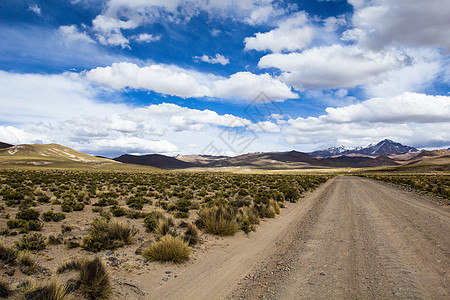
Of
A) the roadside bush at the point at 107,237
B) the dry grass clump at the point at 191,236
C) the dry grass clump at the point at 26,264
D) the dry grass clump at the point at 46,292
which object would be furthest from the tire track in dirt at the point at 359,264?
the dry grass clump at the point at 26,264

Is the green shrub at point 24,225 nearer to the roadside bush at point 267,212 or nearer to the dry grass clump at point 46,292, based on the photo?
the dry grass clump at point 46,292

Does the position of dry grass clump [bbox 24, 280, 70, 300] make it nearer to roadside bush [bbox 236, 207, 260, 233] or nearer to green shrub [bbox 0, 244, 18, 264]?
green shrub [bbox 0, 244, 18, 264]

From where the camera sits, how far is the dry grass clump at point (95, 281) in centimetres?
448

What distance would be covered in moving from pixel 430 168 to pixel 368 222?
13006 centimetres

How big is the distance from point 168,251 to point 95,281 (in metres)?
2.15

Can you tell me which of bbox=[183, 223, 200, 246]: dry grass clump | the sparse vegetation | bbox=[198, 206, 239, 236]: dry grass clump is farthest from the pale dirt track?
the sparse vegetation

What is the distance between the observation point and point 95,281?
4.58 m

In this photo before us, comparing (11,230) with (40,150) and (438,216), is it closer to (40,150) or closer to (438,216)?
(438,216)

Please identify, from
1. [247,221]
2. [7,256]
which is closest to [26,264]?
[7,256]

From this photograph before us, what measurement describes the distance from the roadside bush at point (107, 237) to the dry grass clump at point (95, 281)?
2.30 meters

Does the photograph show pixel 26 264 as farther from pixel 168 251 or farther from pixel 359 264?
pixel 359 264

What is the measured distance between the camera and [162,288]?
5160 millimetres

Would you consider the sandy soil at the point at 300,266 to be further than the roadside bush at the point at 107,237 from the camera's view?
No

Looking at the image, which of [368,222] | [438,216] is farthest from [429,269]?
[438,216]
